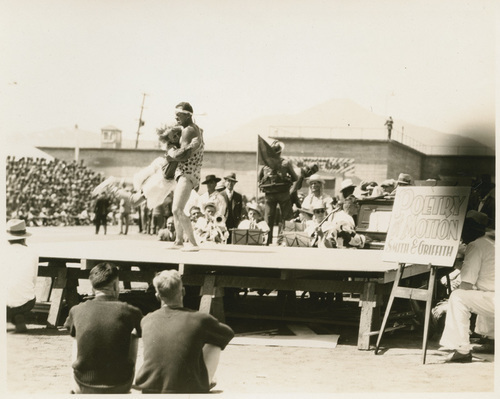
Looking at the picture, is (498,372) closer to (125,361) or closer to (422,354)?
(422,354)

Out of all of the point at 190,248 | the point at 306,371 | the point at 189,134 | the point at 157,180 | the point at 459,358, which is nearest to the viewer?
the point at 306,371

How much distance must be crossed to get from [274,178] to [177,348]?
24.9 ft

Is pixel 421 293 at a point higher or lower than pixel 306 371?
higher

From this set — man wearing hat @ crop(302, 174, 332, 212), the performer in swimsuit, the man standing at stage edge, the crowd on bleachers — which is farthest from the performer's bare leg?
the man standing at stage edge

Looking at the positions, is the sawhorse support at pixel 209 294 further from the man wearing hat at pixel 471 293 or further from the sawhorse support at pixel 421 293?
the man wearing hat at pixel 471 293

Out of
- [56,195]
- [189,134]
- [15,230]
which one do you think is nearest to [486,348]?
[189,134]

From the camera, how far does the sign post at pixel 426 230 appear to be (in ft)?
21.8

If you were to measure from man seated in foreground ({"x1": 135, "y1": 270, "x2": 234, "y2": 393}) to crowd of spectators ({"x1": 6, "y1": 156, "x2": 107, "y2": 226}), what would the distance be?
1740 cm

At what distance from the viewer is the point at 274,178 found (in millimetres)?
12227

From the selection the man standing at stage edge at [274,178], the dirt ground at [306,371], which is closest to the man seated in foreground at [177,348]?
the dirt ground at [306,371]

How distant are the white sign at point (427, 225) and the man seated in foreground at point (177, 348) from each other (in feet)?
8.28

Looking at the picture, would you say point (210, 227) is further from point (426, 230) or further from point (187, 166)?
point (426, 230)

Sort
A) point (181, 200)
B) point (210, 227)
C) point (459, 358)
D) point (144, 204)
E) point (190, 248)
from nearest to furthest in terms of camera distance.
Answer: point (459, 358)
point (181, 200)
point (190, 248)
point (210, 227)
point (144, 204)

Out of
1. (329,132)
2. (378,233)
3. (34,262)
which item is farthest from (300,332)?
(329,132)
